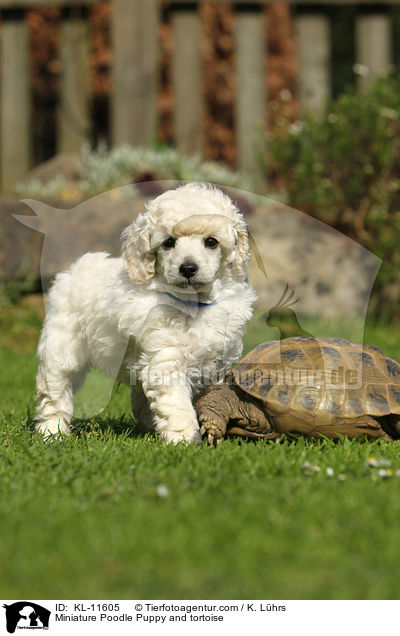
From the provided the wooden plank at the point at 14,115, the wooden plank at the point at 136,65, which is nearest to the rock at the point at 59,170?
the wooden plank at the point at 14,115

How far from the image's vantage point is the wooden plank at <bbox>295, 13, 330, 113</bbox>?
27.2 ft

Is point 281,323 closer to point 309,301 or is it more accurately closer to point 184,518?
point 184,518

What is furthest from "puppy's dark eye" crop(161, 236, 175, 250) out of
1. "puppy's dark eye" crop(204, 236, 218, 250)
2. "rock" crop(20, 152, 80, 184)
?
"rock" crop(20, 152, 80, 184)

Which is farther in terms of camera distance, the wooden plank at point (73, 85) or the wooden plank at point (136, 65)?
the wooden plank at point (73, 85)

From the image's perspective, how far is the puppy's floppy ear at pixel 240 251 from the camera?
3.31 meters

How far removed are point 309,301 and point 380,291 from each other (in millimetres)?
719

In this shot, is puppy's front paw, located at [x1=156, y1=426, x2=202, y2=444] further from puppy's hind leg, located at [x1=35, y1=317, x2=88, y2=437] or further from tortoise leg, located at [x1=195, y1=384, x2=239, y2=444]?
puppy's hind leg, located at [x1=35, y1=317, x2=88, y2=437]

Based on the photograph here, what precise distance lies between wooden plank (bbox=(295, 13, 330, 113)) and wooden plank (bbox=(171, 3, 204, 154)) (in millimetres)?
1188

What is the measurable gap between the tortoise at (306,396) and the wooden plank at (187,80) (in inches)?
211

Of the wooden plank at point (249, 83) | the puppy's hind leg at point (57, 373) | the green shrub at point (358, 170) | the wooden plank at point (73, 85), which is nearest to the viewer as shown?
the puppy's hind leg at point (57, 373)

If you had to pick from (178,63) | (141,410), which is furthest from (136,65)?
(141,410)

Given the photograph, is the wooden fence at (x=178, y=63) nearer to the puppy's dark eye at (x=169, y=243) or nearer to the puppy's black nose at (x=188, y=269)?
the puppy's dark eye at (x=169, y=243)

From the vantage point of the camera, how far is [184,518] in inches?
89.4
